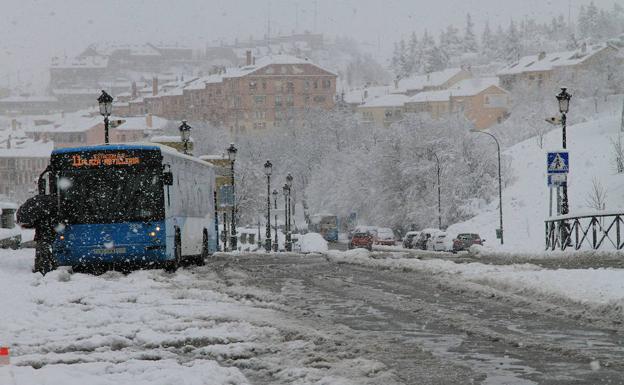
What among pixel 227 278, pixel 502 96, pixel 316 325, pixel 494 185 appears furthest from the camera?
pixel 502 96

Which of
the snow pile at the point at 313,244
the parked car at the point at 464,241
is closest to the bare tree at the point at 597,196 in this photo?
the parked car at the point at 464,241

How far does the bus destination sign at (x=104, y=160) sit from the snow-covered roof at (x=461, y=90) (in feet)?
513

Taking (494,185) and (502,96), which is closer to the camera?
(494,185)

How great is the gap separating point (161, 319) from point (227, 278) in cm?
896

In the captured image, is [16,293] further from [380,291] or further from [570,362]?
[570,362]

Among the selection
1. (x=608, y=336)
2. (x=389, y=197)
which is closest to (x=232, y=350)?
(x=608, y=336)

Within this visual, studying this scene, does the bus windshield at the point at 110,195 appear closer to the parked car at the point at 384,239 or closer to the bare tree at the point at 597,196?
the bare tree at the point at 597,196

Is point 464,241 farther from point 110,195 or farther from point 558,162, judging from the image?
point 110,195

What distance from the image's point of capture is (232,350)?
34.7ft

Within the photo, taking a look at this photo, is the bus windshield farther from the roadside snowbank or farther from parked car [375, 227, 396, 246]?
parked car [375, 227, 396, 246]

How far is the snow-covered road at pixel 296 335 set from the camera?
895 cm

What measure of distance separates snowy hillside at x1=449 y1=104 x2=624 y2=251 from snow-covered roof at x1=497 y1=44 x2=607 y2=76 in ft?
248

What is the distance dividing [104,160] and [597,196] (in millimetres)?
46754

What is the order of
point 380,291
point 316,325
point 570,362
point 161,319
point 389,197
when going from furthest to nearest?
point 389,197 < point 380,291 < point 161,319 < point 316,325 < point 570,362
